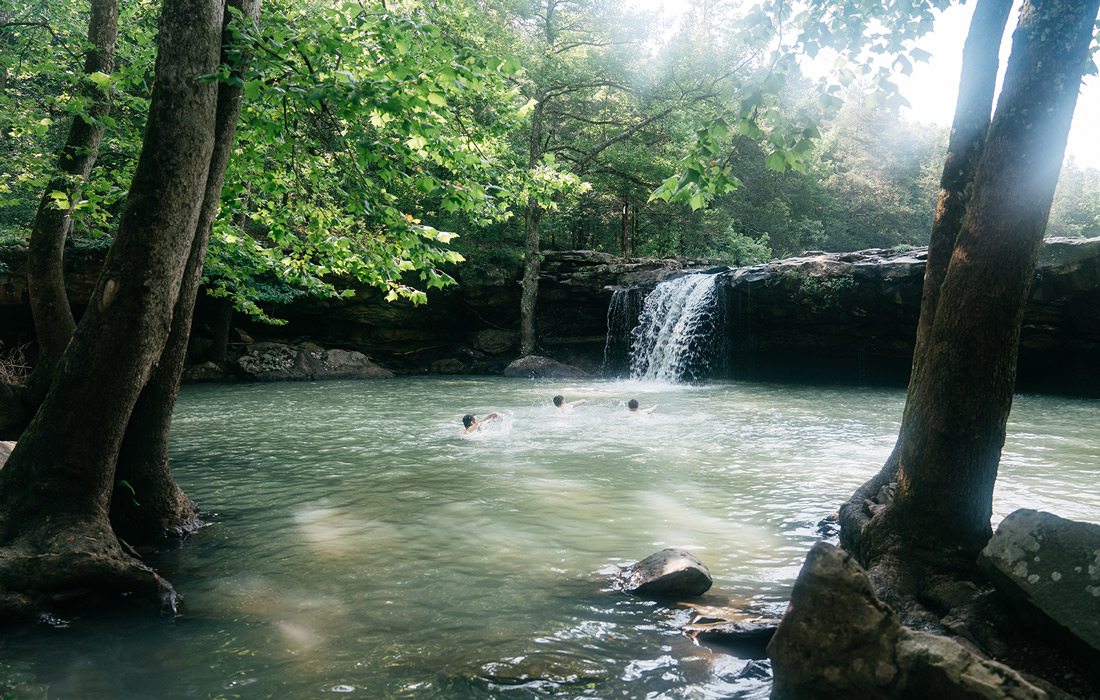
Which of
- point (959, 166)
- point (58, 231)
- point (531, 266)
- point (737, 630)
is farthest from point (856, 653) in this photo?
point (531, 266)

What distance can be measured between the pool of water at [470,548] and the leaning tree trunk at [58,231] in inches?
90.2

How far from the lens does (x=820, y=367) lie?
78.5ft

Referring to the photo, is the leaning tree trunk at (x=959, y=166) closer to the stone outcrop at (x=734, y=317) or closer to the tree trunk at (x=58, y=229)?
the tree trunk at (x=58, y=229)

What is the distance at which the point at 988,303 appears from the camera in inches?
149

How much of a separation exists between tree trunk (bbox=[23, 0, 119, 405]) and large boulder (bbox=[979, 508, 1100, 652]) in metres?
11.0

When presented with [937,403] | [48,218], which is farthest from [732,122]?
[48,218]

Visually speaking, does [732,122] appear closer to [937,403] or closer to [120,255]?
[937,403]

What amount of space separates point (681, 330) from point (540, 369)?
17.5ft

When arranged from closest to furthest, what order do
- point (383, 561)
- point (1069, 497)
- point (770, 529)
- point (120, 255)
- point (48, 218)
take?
point (120, 255) < point (383, 561) < point (770, 529) < point (1069, 497) < point (48, 218)

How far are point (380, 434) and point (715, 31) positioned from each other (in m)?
24.9

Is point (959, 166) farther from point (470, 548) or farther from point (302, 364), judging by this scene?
point (302, 364)

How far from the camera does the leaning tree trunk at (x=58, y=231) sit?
939 centimetres

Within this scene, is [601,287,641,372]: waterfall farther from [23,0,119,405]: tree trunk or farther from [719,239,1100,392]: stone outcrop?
[23,0,119,405]: tree trunk

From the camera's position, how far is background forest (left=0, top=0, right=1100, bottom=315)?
5043mm
